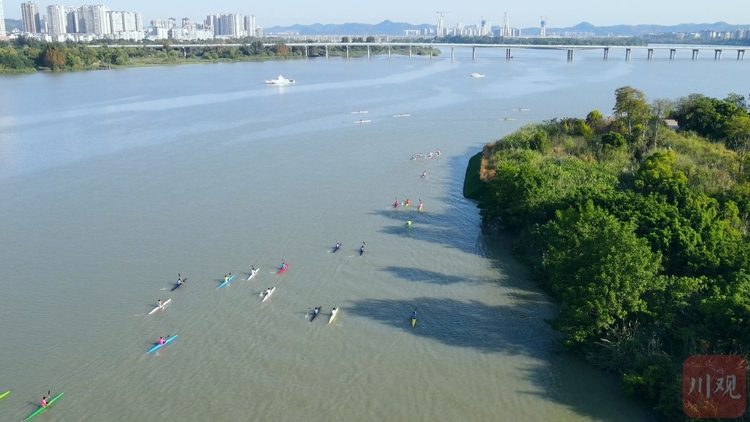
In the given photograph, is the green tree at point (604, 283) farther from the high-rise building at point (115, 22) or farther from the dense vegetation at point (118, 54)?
the high-rise building at point (115, 22)

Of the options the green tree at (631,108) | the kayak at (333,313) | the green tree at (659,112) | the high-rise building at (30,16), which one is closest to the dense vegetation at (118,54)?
the green tree at (631,108)

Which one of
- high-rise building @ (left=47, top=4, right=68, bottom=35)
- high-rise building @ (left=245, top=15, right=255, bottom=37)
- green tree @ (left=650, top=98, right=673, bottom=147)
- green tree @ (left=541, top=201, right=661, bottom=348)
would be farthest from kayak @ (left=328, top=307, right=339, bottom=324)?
high-rise building @ (left=245, top=15, right=255, bottom=37)

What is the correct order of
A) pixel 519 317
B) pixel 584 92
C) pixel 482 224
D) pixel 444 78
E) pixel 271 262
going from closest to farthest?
pixel 519 317 → pixel 271 262 → pixel 482 224 → pixel 584 92 → pixel 444 78

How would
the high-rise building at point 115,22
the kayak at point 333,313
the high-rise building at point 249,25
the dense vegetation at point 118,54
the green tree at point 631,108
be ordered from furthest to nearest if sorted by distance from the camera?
the high-rise building at point 249,25, the high-rise building at point 115,22, the dense vegetation at point 118,54, the green tree at point 631,108, the kayak at point 333,313

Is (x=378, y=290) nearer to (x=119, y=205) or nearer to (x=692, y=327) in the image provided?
(x=692, y=327)

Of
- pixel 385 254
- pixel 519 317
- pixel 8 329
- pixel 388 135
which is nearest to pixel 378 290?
pixel 385 254

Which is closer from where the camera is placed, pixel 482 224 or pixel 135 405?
pixel 135 405

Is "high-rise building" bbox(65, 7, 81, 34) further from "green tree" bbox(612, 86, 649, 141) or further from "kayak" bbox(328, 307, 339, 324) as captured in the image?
"kayak" bbox(328, 307, 339, 324)
